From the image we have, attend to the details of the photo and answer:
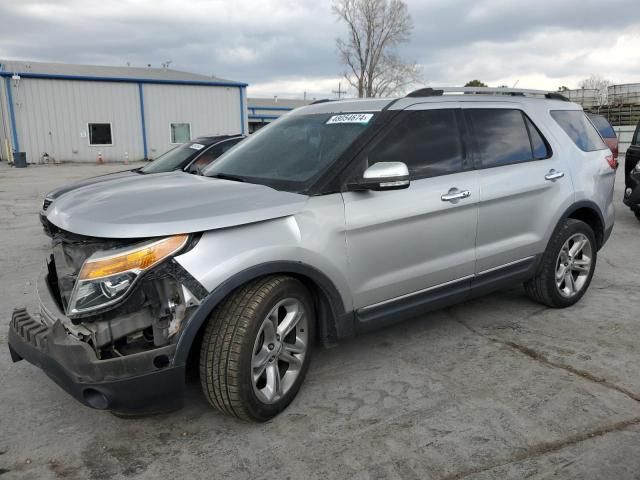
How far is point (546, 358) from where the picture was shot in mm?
Answer: 3898

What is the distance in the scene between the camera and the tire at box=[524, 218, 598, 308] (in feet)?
15.2

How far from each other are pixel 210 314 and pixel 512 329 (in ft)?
8.87

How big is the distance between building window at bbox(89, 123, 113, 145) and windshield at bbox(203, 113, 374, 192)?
92.1ft

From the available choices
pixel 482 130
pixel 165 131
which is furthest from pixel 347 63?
pixel 482 130

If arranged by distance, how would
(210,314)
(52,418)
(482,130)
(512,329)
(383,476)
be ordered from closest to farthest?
(383,476) → (210,314) → (52,418) → (482,130) → (512,329)

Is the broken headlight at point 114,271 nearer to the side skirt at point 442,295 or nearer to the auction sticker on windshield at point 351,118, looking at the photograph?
the side skirt at point 442,295

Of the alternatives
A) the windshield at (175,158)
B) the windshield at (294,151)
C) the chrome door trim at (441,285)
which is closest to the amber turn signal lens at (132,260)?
the windshield at (294,151)

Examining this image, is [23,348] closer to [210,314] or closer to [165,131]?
[210,314]

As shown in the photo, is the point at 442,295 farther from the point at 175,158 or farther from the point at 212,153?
the point at 175,158

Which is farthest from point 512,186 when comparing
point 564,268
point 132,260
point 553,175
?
point 132,260

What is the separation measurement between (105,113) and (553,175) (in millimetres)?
29139

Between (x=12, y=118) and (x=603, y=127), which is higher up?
(x=12, y=118)

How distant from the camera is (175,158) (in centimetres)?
795

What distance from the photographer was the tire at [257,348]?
2.80 m
